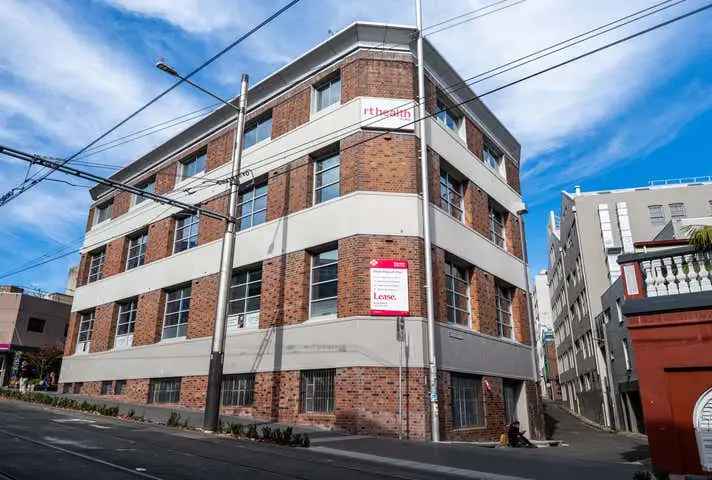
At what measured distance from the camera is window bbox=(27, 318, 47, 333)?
4462cm

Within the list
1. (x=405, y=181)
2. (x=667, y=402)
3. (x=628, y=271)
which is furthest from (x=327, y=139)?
(x=667, y=402)

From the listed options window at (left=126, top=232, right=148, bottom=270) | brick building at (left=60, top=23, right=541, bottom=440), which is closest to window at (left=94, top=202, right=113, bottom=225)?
window at (left=126, top=232, right=148, bottom=270)

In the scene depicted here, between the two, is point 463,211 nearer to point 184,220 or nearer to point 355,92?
point 355,92

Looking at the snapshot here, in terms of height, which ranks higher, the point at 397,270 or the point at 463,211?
the point at 463,211

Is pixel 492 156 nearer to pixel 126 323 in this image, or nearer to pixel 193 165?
pixel 193 165

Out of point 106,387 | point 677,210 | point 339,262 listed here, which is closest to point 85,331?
point 106,387

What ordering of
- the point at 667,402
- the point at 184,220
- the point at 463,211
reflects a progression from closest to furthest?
1. the point at 667,402
2. the point at 463,211
3. the point at 184,220

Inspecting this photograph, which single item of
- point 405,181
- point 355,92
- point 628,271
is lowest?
point 628,271

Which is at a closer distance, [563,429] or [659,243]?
[659,243]

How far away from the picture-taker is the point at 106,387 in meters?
27.0

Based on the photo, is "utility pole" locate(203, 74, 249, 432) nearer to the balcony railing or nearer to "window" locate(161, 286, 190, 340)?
Answer: "window" locate(161, 286, 190, 340)

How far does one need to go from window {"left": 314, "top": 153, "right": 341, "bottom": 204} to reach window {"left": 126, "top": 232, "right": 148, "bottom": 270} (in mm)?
12808

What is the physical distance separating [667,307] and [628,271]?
0.96m

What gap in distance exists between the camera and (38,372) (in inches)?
1560
